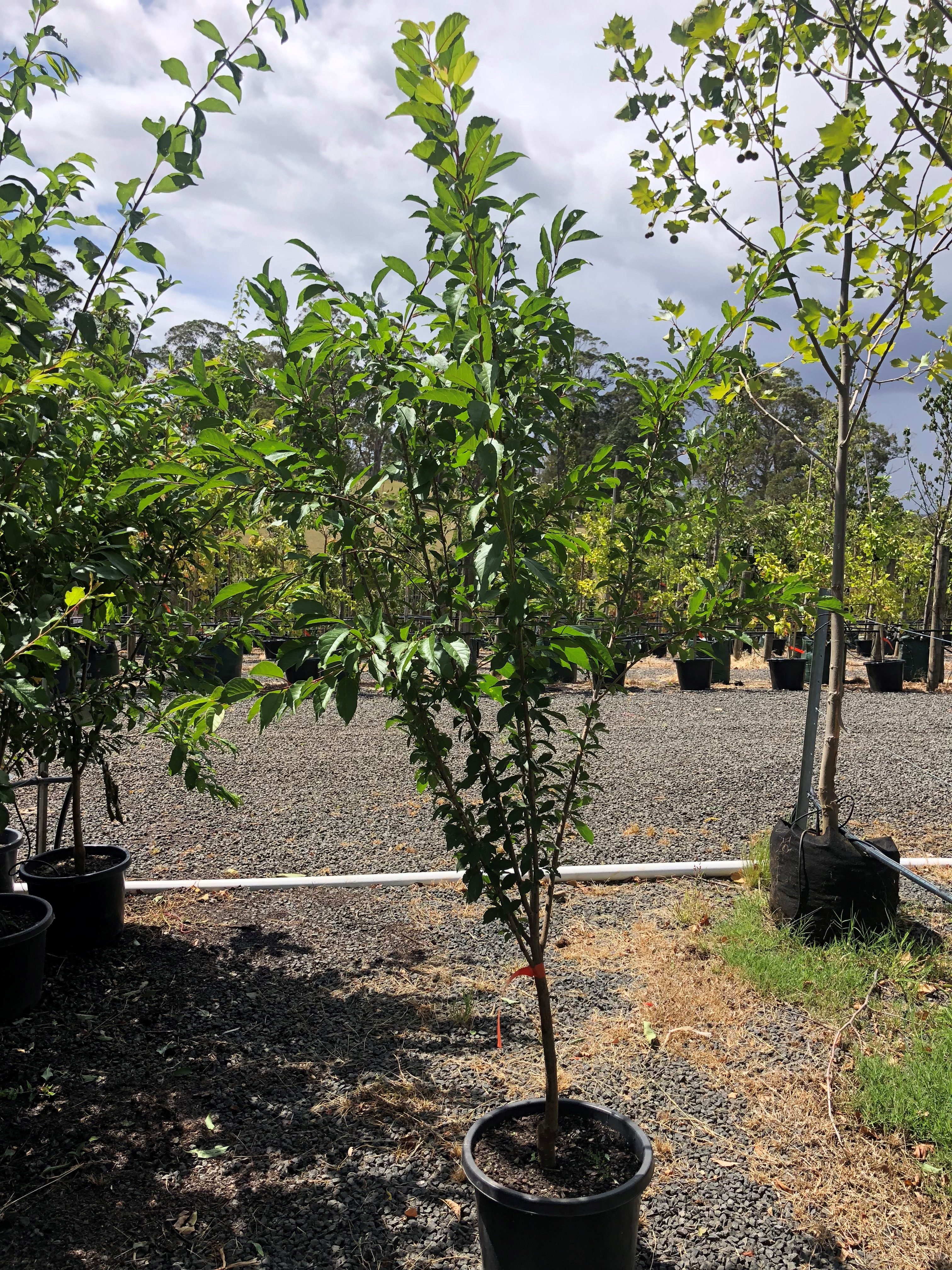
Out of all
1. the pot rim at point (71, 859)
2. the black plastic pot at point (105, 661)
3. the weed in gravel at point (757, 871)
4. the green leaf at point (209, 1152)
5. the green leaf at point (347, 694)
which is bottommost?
the green leaf at point (209, 1152)

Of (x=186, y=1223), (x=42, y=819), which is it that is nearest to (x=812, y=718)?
(x=186, y=1223)

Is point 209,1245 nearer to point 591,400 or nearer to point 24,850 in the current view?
point 591,400

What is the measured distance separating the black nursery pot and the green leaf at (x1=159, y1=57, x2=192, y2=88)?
8.14 feet

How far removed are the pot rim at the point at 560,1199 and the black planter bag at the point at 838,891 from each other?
1.73m

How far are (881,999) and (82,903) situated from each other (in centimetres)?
311

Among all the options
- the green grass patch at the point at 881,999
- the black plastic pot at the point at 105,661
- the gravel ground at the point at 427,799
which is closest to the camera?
the green grass patch at the point at 881,999

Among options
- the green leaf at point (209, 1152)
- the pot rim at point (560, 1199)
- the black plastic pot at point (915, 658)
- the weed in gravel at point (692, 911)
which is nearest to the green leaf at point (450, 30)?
the pot rim at point (560, 1199)

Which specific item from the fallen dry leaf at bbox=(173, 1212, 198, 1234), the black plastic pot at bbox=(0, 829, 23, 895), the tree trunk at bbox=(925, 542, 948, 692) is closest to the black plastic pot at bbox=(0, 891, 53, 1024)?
the black plastic pot at bbox=(0, 829, 23, 895)

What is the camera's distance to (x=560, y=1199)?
5.74 ft

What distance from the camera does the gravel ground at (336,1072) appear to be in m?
2.08

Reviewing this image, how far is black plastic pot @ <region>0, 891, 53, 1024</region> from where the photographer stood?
2885 mm

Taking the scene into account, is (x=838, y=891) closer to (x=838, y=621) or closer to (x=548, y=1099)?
(x=838, y=621)

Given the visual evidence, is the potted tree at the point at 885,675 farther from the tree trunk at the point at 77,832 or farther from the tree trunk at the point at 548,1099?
the tree trunk at the point at 548,1099

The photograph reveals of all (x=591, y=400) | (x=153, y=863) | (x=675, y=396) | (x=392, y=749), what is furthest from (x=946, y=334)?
(x=392, y=749)
